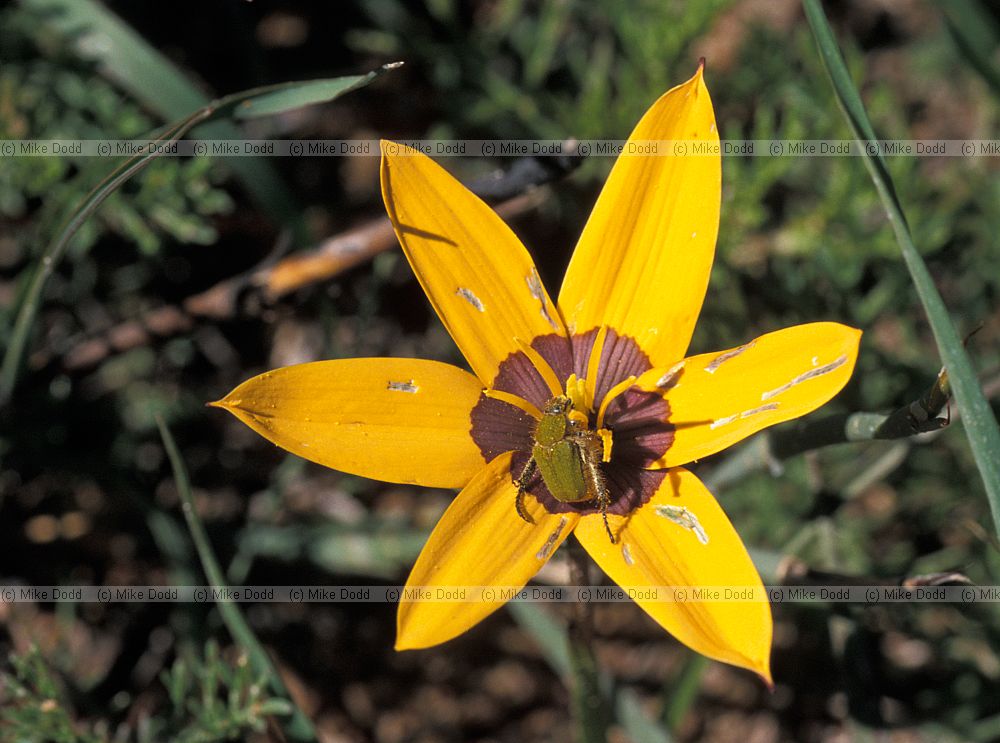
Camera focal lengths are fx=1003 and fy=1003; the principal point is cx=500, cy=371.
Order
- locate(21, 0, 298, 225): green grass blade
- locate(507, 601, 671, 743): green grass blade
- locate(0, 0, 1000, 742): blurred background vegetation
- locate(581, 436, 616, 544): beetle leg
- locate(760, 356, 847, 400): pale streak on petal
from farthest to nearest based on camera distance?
locate(0, 0, 1000, 742): blurred background vegetation → locate(21, 0, 298, 225): green grass blade → locate(507, 601, 671, 743): green grass blade → locate(581, 436, 616, 544): beetle leg → locate(760, 356, 847, 400): pale streak on petal

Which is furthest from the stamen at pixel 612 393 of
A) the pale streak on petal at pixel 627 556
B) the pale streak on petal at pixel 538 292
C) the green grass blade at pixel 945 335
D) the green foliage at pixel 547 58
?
the green foliage at pixel 547 58

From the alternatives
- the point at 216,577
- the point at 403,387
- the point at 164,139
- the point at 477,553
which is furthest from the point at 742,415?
the point at 164,139

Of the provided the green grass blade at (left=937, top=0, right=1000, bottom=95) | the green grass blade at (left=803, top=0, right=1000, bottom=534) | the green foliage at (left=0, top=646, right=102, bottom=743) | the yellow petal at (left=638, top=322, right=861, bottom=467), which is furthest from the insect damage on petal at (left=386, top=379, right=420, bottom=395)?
the green grass blade at (left=937, top=0, right=1000, bottom=95)

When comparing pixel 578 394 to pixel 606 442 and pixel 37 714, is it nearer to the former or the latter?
pixel 606 442

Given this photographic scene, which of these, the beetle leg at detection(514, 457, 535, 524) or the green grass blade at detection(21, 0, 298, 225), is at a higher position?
the green grass blade at detection(21, 0, 298, 225)

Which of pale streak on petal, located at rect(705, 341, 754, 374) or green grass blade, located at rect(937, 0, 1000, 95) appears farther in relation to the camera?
green grass blade, located at rect(937, 0, 1000, 95)

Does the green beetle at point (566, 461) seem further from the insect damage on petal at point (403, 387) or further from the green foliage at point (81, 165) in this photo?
the green foliage at point (81, 165)

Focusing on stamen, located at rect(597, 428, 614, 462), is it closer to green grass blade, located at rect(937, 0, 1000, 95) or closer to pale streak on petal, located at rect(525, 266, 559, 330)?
pale streak on petal, located at rect(525, 266, 559, 330)
